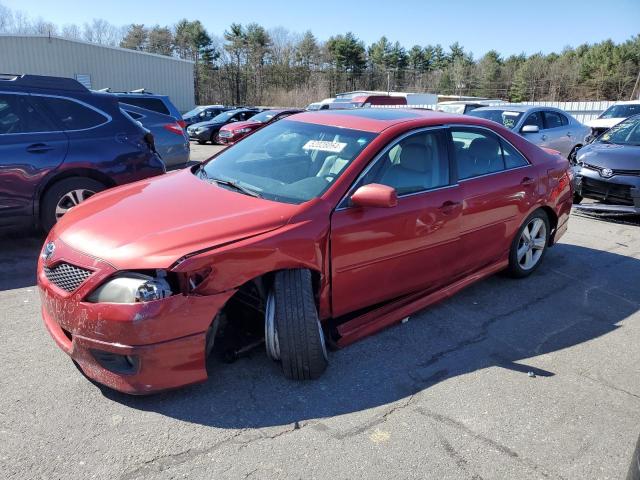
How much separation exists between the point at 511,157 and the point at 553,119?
8.02 meters

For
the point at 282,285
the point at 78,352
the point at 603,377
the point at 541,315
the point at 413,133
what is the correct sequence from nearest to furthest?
the point at 78,352
the point at 282,285
the point at 603,377
the point at 413,133
the point at 541,315

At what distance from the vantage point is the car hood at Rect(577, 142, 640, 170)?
23.9ft

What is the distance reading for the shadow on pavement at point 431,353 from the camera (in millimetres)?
2850

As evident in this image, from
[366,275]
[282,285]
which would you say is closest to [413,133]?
[366,275]

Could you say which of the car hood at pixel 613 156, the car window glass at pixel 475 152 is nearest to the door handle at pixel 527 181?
Answer: the car window glass at pixel 475 152

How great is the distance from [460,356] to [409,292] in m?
0.60

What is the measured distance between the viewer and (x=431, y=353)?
351 cm

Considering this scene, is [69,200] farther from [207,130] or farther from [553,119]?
[207,130]

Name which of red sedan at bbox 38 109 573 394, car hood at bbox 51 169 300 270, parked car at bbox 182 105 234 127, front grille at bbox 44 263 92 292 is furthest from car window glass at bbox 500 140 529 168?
parked car at bbox 182 105 234 127

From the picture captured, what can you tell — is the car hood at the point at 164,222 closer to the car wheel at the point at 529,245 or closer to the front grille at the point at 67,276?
the front grille at the point at 67,276

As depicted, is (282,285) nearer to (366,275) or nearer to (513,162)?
(366,275)

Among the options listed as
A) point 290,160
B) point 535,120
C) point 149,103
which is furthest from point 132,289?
point 535,120

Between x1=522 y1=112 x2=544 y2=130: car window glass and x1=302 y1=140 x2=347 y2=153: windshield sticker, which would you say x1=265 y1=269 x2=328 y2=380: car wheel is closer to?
x1=302 y1=140 x2=347 y2=153: windshield sticker

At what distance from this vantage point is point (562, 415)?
2.89 m
